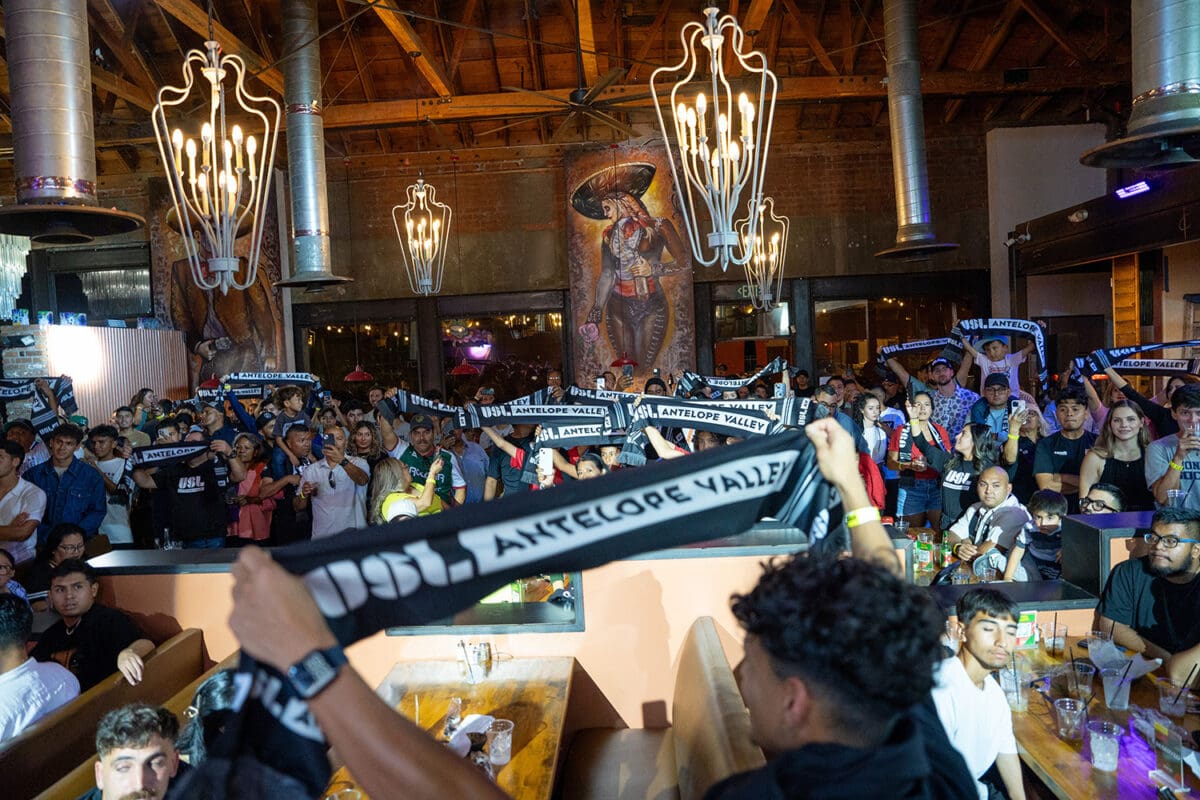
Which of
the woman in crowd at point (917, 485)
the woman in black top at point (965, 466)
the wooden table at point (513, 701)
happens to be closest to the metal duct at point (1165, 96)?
the woman in black top at point (965, 466)

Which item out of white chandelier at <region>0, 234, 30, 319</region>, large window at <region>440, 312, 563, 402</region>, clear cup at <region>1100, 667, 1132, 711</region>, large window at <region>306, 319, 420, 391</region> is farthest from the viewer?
large window at <region>306, 319, 420, 391</region>

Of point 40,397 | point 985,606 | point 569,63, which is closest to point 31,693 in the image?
point 985,606

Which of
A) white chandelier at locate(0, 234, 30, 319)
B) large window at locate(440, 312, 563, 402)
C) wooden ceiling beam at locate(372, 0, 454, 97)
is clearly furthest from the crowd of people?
white chandelier at locate(0, 234, 30, 319)

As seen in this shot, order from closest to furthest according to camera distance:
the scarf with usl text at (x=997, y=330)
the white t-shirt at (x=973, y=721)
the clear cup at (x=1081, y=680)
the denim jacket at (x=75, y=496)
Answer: the white t-shirt at (x=973, y=721) < the clear cup at (x=1081, y=680) < the denim jacket at (x=75, y=496) < the scarf with usl text at (x=997, y=330)

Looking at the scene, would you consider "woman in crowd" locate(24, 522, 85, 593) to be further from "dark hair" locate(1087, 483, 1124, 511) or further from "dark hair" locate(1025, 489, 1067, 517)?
"dark hair" locate(1087, 483, 1124, 511)

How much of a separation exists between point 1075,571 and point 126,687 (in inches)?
172

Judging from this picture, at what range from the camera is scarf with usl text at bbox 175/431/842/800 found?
1.25m

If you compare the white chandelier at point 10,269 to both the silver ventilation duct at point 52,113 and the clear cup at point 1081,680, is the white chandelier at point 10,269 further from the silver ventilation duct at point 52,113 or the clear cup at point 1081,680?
the clear cup at point 1081,680

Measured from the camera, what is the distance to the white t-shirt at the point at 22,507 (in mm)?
4898

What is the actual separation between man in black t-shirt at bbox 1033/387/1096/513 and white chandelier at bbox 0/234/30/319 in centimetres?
1465

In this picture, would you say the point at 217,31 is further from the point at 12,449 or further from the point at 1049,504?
the point at 1049,504

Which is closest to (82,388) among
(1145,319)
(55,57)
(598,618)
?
(55,57)

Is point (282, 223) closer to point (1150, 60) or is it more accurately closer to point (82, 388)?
point (82, 388)

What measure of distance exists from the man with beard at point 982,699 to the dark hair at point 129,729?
228 centimetres
